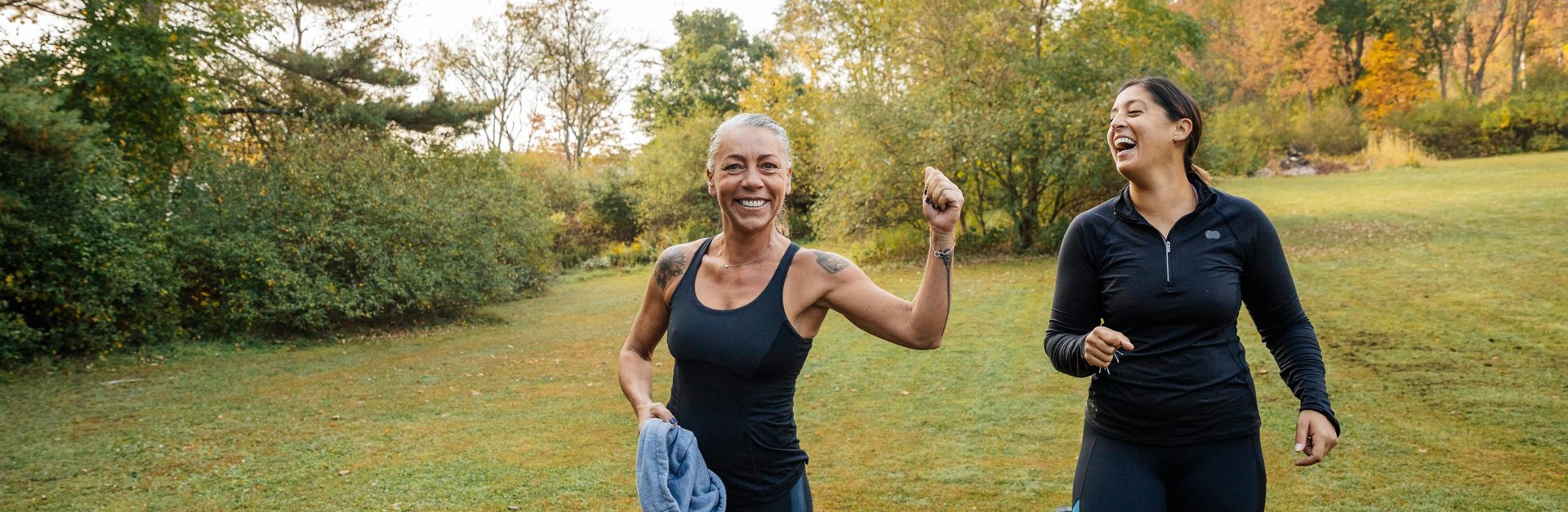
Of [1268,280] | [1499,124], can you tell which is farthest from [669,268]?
[1499,124]

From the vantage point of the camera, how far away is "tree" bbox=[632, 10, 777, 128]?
3938cm

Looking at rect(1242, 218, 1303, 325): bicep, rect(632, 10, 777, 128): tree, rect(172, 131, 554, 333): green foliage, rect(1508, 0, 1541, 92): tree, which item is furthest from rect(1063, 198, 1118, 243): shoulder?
rect(1508, 0, 1541, 92): tree

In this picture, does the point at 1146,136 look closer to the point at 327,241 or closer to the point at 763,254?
the point at 763,254

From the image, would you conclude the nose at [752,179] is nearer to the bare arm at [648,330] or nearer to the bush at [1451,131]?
the bare arm at [648,330]

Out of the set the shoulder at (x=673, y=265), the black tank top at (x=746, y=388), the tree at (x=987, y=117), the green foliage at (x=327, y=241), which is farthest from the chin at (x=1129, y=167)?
the tree at (x=987, y=117)

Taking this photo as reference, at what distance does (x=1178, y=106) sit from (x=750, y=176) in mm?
1244

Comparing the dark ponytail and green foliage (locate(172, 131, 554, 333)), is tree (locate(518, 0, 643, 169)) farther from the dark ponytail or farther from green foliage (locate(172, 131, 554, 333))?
the dark ponytail

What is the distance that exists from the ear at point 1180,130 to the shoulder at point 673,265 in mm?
1368

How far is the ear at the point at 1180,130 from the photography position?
2826mm

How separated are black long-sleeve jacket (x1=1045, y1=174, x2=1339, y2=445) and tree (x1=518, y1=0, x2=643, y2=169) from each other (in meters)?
36.8

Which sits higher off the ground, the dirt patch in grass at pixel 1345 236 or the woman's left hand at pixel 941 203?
the woman's left hand at pixel 941 203

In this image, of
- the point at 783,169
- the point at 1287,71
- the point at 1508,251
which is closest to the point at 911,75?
the point at 1508,251

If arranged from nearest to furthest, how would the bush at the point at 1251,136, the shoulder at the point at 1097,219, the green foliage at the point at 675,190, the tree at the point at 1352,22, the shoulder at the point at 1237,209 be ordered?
the shoulder at the point at 1237,209 < the shoulder at the point at 1097,219 < the green foliage at the point at 675,190 < the bush at the point at 1251,136 < the tree at the point at 1352,22

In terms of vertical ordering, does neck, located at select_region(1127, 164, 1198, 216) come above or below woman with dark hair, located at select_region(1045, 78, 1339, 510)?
above
